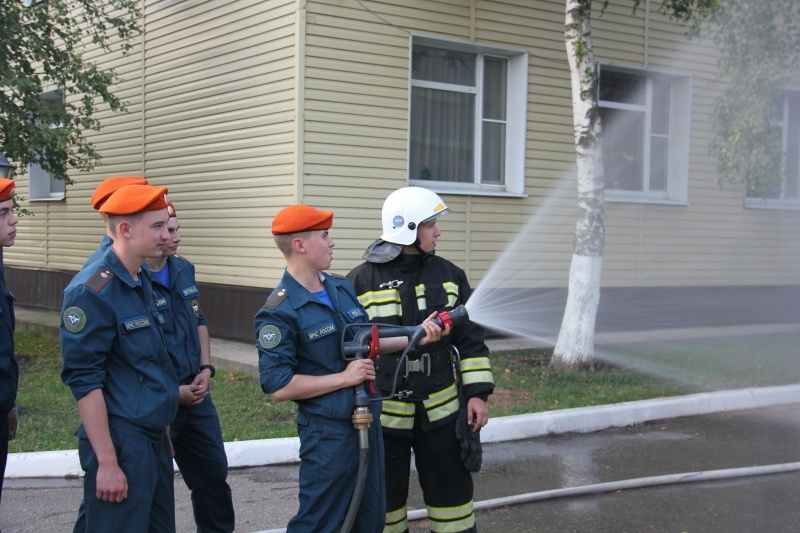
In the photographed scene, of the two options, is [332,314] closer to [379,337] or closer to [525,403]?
[379,337]

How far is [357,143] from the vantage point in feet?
34.3

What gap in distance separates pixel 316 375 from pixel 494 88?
9.05 metres

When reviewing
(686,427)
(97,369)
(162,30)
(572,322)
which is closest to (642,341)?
(572,322)

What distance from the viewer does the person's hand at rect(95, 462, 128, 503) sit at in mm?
3090

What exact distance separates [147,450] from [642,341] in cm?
965

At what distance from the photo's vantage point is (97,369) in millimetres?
3145

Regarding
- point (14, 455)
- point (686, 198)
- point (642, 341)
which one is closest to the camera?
point (14, 455)

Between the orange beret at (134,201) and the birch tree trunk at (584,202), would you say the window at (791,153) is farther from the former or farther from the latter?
the orange beret at (134,201)

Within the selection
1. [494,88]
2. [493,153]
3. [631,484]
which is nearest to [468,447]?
[631,484]

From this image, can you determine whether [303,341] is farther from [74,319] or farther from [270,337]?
[74,319]

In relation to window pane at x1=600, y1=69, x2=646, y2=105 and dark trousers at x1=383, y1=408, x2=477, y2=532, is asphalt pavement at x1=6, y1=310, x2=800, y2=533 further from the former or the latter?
window pane at x1=600, y1=69, x2=646, y2=105

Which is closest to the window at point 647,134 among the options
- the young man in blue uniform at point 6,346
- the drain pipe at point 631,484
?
the drain pipe at point 631,484

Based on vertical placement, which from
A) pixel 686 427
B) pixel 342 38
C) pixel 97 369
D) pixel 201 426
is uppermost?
pixel 342 38

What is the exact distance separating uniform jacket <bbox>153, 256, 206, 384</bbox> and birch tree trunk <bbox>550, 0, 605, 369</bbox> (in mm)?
5800
